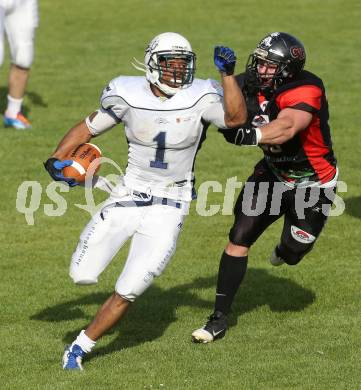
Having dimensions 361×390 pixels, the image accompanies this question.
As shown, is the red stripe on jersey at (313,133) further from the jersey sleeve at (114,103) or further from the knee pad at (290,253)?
the jersey sleeve at (114,103)

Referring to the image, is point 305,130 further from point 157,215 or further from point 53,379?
point 53,379

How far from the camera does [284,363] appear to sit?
743cm

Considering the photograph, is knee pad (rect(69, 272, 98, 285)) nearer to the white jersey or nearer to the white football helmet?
the white jersey

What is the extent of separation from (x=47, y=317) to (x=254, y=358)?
6.40ft

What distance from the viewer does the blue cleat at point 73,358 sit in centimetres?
741

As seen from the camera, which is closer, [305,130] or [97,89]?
[305,130]

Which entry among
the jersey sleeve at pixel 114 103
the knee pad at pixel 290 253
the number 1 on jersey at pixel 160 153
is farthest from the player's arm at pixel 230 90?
the knee pad at pixel 290 253

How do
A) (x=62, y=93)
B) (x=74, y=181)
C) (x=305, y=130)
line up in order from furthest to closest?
(x=62, y=93)
(x=305, y=130)
(x=74, y=181)

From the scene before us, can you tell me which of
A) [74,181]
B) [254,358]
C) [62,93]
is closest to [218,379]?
[254,358]

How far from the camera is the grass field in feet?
24.1

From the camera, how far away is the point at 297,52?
26.5 ft

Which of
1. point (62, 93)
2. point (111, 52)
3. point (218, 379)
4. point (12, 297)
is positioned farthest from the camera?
point (111, 52)

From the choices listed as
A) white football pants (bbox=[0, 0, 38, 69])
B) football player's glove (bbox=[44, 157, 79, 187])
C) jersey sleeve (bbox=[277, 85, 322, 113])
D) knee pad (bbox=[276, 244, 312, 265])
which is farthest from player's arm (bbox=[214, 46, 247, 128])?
white football pants (bbox=[0, 0, 38, 69])

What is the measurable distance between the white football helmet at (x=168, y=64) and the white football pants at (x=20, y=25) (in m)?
6.45
